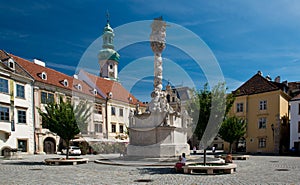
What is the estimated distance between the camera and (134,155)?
2042cm

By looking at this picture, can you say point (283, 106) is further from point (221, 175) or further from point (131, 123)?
point (221, 175)

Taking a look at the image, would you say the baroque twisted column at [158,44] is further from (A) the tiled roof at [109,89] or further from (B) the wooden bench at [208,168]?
(A) the tiled roof at [109,89]

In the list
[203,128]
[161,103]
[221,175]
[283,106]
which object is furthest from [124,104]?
[221,175]

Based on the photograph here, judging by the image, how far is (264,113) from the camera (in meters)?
39.0

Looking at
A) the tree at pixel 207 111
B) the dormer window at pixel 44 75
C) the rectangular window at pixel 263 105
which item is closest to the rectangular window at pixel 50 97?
the dormer window at pixel 44 75

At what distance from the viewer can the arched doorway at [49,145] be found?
1451 inches

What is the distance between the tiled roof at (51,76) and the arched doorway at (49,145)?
8.12m

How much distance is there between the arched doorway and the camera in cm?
3684

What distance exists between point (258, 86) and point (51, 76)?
106 feet

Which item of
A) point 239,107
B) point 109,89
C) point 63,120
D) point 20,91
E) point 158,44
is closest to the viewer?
point 63,120

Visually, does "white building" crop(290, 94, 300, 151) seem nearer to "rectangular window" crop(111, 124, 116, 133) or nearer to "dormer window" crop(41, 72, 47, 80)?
"rectangular window" crop(111, 124, 116, 133)

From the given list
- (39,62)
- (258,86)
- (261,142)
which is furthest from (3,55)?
(261,142)

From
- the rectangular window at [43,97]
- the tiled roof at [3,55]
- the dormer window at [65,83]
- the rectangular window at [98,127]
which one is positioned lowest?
the rectangular window at [98,127]

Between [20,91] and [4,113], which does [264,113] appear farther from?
[4,113]
